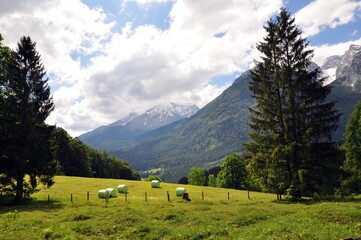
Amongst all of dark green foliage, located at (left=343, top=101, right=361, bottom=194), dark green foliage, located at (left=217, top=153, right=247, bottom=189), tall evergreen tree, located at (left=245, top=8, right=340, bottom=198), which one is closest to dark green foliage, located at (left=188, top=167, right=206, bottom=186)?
dark green foliage, located at (left=217, top=153, right=247, bottom=189)

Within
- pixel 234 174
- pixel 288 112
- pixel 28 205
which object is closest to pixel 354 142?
pixel 288 112

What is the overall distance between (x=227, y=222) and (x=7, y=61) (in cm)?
3622

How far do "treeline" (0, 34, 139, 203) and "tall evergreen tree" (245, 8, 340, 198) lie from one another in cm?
2842

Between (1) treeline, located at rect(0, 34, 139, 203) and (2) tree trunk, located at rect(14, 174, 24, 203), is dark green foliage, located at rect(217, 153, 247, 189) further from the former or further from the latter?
(2) tree trunk, located at rect(14, 174, 24, 203)

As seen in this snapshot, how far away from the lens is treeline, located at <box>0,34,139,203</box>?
41.6 m

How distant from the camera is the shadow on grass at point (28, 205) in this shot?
37312 mm

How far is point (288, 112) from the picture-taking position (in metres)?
41.0

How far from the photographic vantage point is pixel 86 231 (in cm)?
2397

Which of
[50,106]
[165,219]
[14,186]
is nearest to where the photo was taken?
[165,219]

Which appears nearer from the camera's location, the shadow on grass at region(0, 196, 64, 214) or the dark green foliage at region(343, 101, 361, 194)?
the shadow on grass at region(0, 196, 64, 214)

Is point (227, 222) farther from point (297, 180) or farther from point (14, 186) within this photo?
point (14, 186)

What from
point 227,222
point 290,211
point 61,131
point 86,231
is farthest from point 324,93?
point 61,131

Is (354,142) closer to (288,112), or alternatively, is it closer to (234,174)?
(288,112)

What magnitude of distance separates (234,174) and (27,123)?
7004cm
